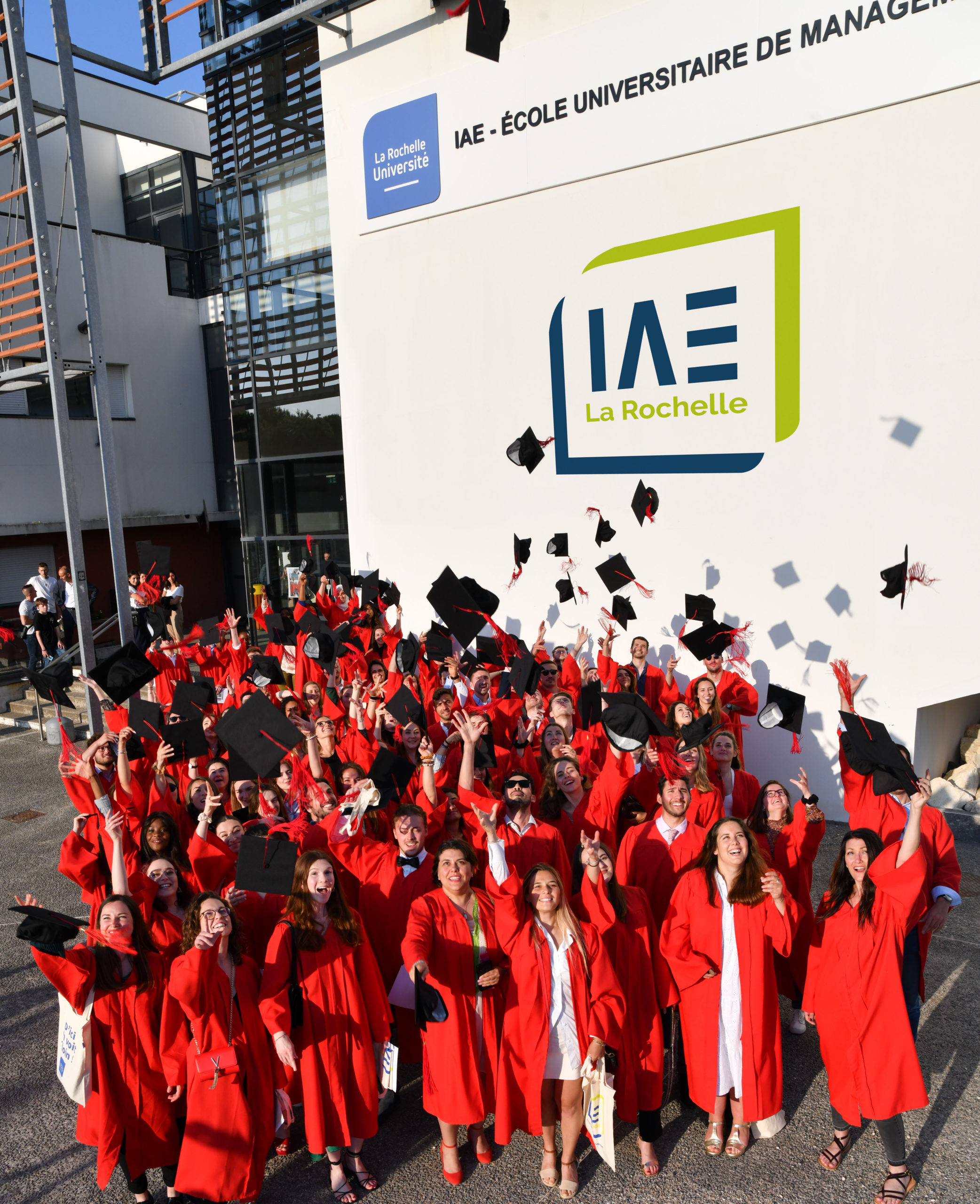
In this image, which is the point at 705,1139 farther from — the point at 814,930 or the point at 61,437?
the point at 61,437

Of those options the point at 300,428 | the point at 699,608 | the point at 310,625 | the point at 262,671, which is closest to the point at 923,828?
the point at 699,608

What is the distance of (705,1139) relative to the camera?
4316mm

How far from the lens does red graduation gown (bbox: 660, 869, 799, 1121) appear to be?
164 inches

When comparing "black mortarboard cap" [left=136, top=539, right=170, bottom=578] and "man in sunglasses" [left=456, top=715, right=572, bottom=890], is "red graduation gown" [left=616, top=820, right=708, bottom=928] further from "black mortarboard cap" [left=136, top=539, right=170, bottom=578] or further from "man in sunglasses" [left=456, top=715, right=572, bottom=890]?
"black mortarboard cap" [left=136, top=539, right=170, bottom=578]

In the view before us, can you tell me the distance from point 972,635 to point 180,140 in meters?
21.3

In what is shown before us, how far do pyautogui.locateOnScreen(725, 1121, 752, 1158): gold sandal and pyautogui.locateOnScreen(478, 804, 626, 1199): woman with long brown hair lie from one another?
0.76m

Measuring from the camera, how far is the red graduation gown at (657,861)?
4.96 meters

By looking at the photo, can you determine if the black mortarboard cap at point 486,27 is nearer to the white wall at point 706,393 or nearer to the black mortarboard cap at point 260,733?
the white wall at point 706,393

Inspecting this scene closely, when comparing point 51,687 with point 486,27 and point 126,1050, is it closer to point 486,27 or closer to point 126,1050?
point 126,1050

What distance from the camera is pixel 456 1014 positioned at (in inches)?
162

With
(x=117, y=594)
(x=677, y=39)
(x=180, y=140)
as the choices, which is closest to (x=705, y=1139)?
(x=117, y=594)

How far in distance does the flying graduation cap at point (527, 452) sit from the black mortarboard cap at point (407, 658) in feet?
9.48

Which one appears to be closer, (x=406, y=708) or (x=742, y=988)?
(x=742, y=988)

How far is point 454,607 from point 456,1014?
449 cm
